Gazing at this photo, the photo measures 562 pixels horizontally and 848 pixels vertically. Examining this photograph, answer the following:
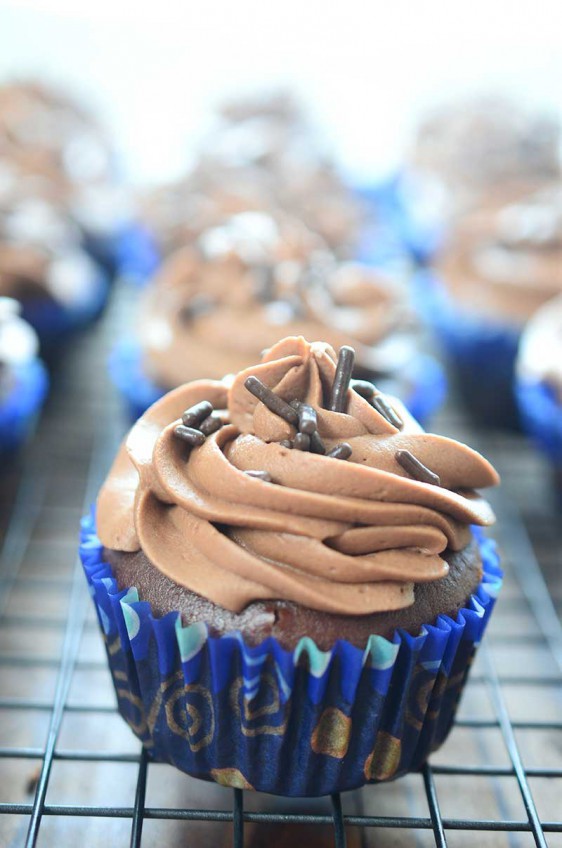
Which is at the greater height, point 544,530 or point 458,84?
point 458,84

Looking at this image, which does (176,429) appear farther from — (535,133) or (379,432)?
(535,133)

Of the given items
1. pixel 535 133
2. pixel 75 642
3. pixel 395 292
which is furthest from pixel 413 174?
pixel 75 642

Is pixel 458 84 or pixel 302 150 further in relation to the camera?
pixel 458 84

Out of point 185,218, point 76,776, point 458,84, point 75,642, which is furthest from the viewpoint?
point 458,84

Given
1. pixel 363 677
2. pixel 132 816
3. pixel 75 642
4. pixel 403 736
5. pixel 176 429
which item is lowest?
pixel 75 642

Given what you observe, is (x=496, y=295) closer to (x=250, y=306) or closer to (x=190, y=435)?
(x=250, y=306)

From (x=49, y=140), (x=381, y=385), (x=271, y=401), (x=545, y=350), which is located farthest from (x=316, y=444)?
(x=49, y=140)

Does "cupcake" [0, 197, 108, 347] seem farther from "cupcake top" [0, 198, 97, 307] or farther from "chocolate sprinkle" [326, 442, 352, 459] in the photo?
"chocolate sprinkle" [326, 442, 352, 459]

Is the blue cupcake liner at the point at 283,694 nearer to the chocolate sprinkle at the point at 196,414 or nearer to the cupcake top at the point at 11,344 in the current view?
the chocolate sprinkle at the point at 196,414

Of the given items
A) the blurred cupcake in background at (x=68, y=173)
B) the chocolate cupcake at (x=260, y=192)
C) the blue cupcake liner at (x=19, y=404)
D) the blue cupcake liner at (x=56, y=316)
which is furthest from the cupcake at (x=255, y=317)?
the blurred cupcake in background at (x=68, y=173)
